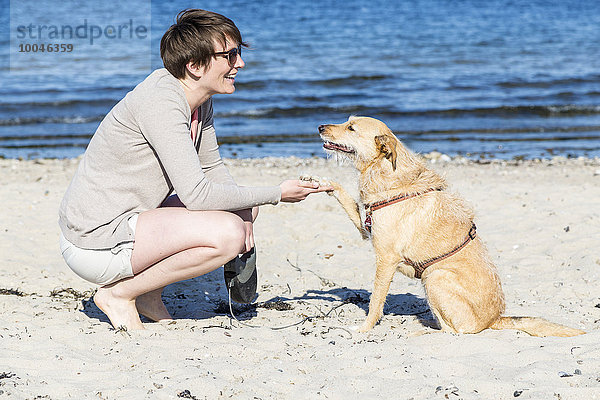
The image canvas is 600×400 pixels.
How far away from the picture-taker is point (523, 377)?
10.5 ft

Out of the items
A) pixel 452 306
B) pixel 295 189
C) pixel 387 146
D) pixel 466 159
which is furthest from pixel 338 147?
pixel 466 159

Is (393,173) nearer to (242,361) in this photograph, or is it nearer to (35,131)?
(242,361)

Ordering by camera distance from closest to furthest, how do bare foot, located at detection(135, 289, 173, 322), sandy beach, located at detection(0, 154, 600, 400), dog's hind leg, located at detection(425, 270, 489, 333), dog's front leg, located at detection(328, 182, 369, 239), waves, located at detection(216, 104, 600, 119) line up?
sandy beach, located at detection(0, 154, 600, 400) → dog's hind leg, located at detection(425, 270, 489, 333) → bare foot, located at detection(135, 289, 173, 322) → dog's front leg, located at detection(328, 182, 369, 239) → waves, located at detection(216, 104, 600, 119)

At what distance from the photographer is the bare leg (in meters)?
3.81

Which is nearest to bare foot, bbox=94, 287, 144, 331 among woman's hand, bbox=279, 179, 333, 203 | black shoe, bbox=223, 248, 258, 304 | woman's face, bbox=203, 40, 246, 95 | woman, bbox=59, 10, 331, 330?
woman, bbox=59, 10, 331, 330

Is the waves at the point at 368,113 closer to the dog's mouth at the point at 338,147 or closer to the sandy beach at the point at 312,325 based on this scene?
the sandy beach at the point at 312,325

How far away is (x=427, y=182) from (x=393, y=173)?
0.77ft

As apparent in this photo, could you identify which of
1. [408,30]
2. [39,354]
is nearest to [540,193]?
[39,354]

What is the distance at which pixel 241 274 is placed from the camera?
13.9 feet

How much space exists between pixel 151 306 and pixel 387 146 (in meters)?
1.92

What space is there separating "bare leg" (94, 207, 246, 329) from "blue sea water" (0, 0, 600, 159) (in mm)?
7133

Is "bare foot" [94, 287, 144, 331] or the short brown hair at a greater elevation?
the short brown hair

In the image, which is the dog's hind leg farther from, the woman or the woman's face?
the woman's face

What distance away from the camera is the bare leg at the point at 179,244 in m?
3.81
